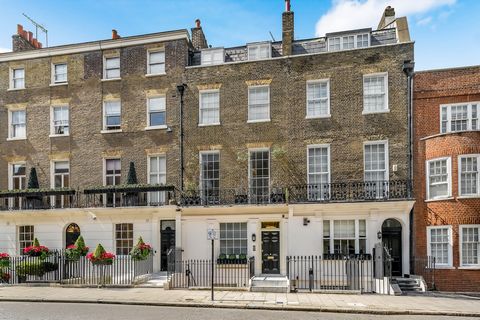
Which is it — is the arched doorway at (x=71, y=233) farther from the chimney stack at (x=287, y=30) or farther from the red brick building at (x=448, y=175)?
the red brick building at (x=448, y=175)

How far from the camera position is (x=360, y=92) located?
19.4 meters

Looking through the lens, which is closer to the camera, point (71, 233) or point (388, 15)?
point (71, 233)

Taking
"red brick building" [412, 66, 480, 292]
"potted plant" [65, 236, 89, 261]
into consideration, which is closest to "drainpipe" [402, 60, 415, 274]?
"red brick building" [412, 66, 480, 292]

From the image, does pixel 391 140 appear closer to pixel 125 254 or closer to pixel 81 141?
pixel 125 254

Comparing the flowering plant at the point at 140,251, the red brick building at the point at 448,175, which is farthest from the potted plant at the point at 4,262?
the red brick building at the point at 448,175

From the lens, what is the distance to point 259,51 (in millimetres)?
21312

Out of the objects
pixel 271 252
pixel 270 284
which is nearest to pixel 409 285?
pixel 270 284

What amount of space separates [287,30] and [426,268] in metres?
13.0

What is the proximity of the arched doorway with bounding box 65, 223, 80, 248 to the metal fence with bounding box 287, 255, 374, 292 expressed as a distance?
11212 mm

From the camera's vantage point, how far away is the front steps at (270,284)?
16406 millimetres

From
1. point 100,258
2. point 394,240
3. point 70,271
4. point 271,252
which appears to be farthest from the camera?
point 271,252

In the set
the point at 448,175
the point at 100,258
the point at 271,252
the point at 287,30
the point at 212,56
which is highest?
the point at 287,30

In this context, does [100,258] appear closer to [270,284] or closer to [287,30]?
[270,284]

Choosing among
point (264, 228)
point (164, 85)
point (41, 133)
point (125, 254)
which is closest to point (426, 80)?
point (264, 228)
